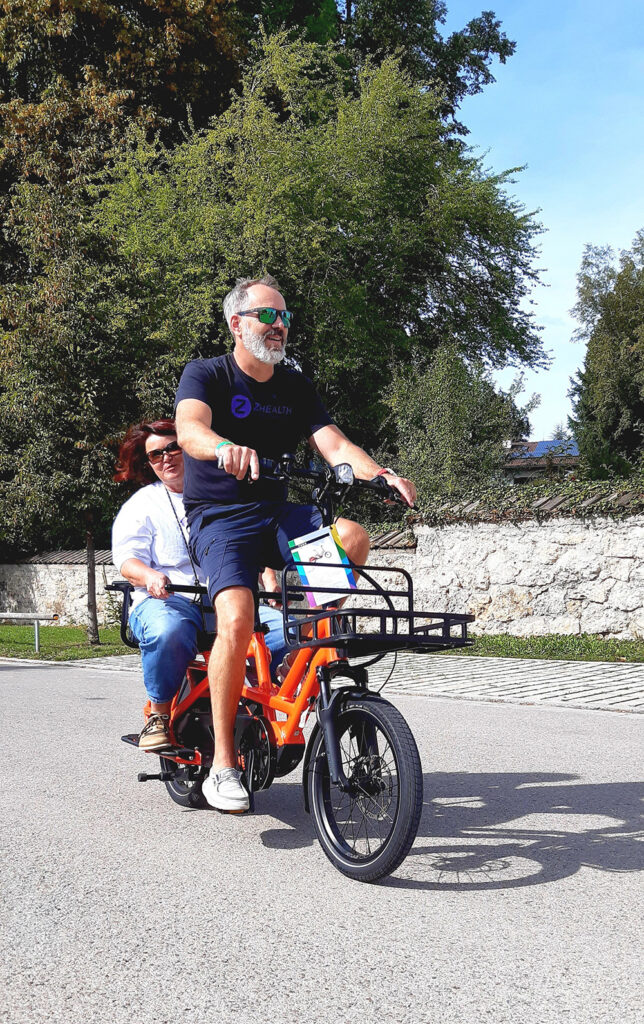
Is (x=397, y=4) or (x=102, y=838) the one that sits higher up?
(x=397, y=4)

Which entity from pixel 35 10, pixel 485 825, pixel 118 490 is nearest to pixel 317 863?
pixel 485 825

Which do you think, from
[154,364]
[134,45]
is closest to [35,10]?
[134,45]

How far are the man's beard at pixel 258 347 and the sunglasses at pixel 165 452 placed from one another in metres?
0.99

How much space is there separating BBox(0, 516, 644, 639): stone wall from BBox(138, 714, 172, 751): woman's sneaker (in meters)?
10.0

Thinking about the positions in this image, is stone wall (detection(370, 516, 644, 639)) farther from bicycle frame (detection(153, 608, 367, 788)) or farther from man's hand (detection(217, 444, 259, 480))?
man's hand (detection(217, 444, 259, 480))

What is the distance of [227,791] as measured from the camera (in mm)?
4207

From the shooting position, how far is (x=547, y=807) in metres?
5.07

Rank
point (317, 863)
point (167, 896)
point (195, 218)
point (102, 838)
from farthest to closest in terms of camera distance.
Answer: point (195, 218), point (102, 838), point (317, 863), point (167, 896)

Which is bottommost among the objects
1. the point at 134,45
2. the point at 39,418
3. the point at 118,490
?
the point at 118,490

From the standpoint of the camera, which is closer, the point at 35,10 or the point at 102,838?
the point at 102,838

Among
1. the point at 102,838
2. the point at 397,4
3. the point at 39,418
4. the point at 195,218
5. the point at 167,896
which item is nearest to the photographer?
the point at 167,896

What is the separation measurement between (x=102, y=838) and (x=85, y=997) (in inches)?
68.4

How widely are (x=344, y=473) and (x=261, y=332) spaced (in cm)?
77

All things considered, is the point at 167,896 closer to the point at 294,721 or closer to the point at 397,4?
the point at 294,721
